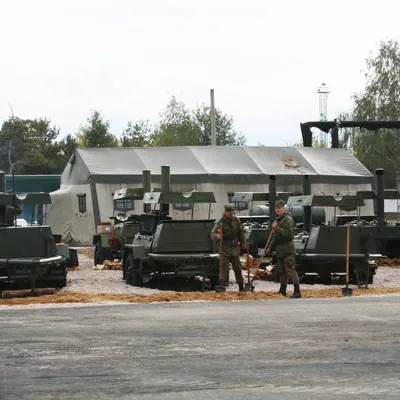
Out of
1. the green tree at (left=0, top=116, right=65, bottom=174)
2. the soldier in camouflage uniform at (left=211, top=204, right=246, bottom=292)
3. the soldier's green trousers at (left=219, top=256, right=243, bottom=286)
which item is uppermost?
the green tree at (left=0, top=116, right=65, bottom=174)

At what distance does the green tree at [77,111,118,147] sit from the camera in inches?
3300

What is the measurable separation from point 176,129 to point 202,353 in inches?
2764

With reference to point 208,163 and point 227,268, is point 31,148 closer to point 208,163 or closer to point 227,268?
point 208,163

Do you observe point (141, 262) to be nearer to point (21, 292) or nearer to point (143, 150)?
point (21, 292)

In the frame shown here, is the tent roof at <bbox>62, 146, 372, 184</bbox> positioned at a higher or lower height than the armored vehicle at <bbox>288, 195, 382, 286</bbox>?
higher

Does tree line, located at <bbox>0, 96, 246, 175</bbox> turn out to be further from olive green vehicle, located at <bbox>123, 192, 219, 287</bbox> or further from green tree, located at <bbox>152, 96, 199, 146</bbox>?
olive green vehicle, located at <bbox>123, 192, 219, 287</bbox>

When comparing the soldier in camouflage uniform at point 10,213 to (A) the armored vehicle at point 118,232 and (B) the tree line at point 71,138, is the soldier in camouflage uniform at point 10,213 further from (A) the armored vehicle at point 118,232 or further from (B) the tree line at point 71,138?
(B) the tree line at point 71,138

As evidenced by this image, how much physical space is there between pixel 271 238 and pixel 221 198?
24.9 metres

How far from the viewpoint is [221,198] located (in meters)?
44.7

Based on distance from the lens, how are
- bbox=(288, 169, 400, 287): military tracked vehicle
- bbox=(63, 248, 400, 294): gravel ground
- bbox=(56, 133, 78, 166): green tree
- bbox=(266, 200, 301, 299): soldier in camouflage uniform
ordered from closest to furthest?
1. bbox=(266, 200, 301, 299): soldier in camouflage uniform
2. bbox=(63, 248, 400, 294): gravel ground
3. bbox=(288, 169, 400, 287): military tracked vehicle
4. bbox=(56, 133, 78, 166): green tree

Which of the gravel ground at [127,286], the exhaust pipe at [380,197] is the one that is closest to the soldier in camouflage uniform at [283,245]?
the gravel ground at [127,286]

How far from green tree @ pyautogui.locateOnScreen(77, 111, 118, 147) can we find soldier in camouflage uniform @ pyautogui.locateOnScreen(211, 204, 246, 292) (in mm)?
63640

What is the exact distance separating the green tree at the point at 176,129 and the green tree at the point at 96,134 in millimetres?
4477

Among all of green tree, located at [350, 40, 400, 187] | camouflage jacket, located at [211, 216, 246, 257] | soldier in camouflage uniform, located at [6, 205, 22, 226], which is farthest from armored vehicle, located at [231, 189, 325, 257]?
green tree, located at [350, 40, 400, 187]
